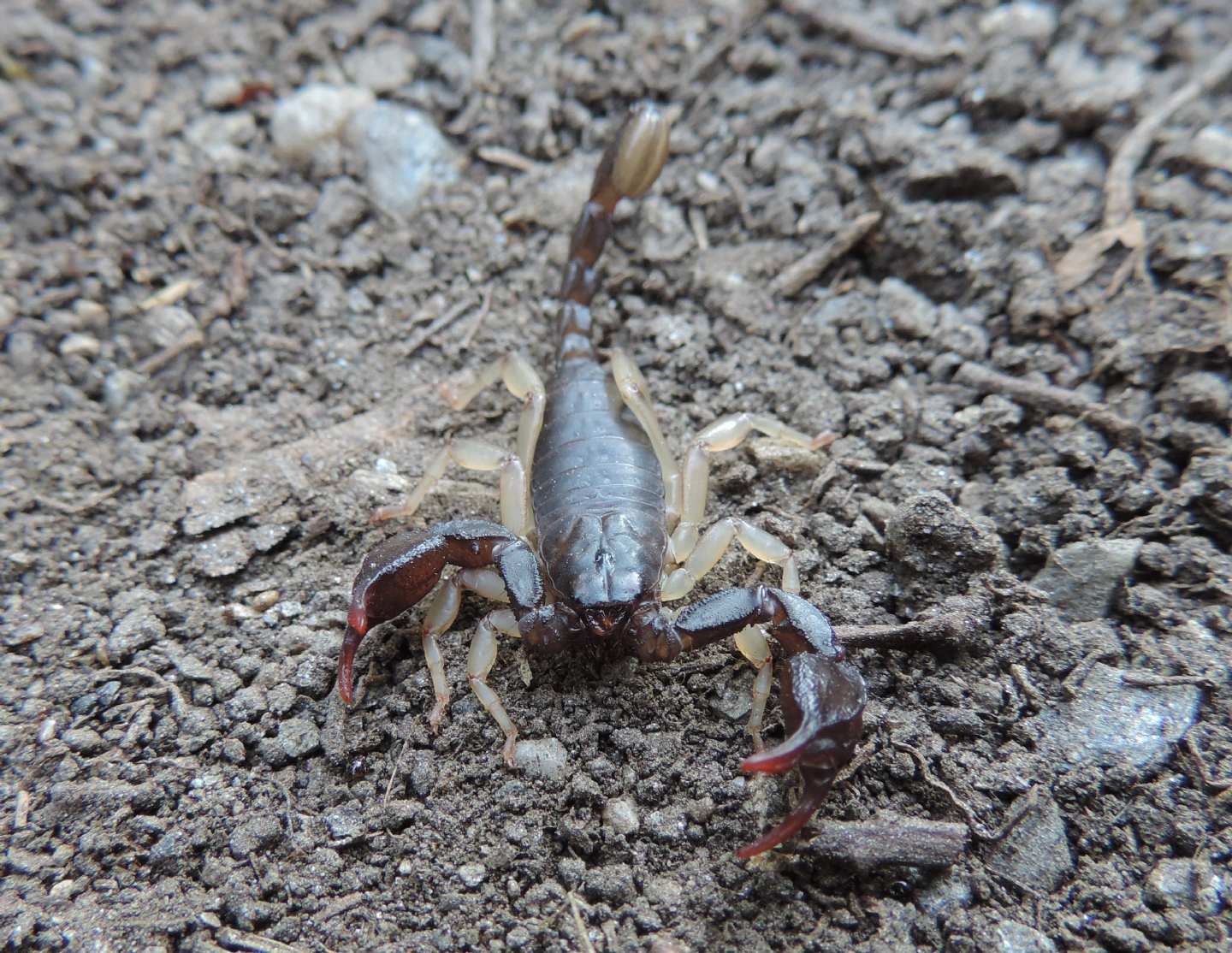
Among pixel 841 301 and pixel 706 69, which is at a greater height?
pixel 706 69

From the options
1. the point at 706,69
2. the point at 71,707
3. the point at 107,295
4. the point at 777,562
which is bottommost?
the point at 71,707

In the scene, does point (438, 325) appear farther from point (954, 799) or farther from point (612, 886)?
point (954, 799)

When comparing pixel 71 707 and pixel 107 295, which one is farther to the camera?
pixel 107 295

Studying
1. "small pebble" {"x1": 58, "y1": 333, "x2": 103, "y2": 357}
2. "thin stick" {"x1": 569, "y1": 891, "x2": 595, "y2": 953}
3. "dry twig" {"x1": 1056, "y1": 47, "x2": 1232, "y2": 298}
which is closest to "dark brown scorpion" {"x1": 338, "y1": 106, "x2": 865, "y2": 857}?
"thin stick" {"x1": 569, "y1": 891, "x2": 595, "y2": 953}

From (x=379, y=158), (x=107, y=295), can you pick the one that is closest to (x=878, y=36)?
(x=379, y=158)

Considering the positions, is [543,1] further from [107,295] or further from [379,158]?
[107,295]

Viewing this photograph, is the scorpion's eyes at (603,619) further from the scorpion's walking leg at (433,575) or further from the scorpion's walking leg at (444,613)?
the scorpion's walking leg at (444,613)

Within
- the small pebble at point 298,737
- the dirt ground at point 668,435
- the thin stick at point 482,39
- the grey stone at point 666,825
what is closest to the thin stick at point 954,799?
the dirt ground at point 668,435

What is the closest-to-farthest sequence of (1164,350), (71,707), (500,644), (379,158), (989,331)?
(71,707) → (500,644) → (1164,350) → (989,331) → (379,158)
